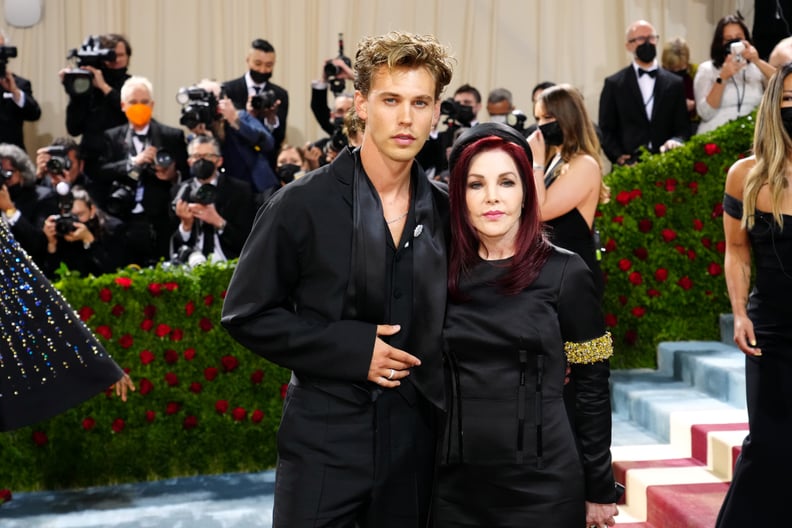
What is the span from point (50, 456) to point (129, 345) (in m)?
0.72

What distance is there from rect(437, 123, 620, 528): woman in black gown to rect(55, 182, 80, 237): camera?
440cm

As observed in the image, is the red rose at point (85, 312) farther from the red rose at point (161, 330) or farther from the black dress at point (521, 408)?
the black dress at point (521, 408)

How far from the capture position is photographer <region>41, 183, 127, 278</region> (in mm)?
6535

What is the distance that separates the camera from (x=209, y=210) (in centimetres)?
641

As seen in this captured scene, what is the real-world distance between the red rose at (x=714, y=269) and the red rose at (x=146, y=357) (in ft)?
10.6

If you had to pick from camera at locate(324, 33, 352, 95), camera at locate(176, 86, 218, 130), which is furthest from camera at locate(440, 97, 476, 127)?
camera at locate(176, 86, 218, 130)

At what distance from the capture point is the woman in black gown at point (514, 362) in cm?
251

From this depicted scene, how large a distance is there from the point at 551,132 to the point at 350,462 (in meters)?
2.12

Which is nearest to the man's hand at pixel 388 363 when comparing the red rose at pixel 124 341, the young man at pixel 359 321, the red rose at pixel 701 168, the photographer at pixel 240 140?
the young man at pixel 359 321

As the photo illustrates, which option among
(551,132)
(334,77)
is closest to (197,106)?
(334,77)

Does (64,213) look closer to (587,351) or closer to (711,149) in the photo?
(711,149)

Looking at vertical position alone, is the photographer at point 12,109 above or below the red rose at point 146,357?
above

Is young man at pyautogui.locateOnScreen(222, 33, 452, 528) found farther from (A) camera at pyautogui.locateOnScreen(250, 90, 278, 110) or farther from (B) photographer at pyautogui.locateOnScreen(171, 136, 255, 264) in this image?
(A) camera at pyautogui.locateOnScreen(250, 90, 278, 110)

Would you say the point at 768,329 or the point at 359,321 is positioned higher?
the point at 359,321
